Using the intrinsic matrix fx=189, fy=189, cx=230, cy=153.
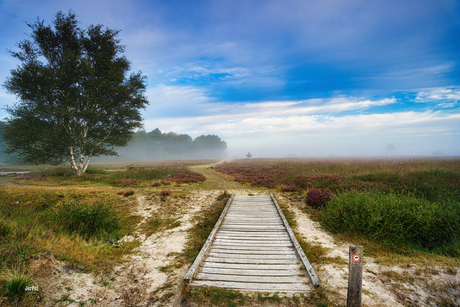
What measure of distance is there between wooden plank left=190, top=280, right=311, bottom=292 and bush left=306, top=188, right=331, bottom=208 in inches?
285

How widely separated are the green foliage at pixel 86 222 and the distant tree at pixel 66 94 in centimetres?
1399

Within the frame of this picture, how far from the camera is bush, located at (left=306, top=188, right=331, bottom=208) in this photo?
11133 millimetres

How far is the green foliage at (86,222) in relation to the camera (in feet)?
26.2

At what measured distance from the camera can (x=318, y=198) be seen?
11414mm

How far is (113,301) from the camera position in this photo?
14.4ft

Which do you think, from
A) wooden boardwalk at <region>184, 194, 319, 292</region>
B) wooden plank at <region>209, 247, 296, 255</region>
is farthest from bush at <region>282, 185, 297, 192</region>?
wooden plank at <region>209, 247, 296, 255</region>

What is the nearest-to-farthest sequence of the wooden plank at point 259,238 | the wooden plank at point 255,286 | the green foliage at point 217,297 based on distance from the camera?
the green foliage at point 217,297 → the wooden plank at point 255,286 → the wooden plank at point 259,238

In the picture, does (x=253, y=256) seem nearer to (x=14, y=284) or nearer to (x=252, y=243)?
(x=252, y=243)

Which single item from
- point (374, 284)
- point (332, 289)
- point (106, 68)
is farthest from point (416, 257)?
point (106, 68)

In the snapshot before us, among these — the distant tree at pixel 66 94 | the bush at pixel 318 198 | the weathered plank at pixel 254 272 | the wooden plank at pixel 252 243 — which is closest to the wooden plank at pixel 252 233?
the wooden plank at pixel 252 243

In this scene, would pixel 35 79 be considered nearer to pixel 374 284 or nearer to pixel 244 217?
pixel 244 217

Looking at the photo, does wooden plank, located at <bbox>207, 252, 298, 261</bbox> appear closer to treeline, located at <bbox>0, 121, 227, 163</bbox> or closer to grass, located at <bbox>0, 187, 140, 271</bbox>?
grass, located at <bbox>0, 187, 140, 271</bbox>

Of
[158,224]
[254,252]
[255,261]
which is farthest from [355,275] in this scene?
[158,224]

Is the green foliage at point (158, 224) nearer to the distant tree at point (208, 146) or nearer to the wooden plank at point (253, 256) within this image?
the wooden plank at point (253, 256)
